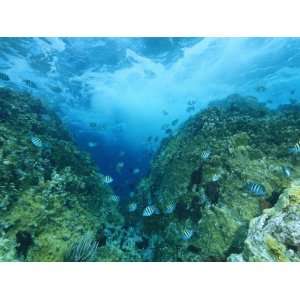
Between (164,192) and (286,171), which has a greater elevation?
(286,171)

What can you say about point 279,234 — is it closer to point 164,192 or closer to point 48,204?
point 164,192

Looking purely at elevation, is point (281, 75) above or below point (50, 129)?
above

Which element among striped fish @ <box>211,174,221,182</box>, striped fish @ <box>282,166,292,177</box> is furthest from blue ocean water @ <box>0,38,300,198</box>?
striped fish @ <box>282,166,292,177</box>

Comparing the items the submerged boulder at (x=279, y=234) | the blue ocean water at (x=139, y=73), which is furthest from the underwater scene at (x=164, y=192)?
the blue ocean water at (x=139, y=73)

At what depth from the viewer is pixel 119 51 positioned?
1310 cm

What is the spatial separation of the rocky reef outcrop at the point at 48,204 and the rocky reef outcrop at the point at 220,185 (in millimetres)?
1137

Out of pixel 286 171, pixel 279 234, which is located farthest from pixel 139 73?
pixel 279 234

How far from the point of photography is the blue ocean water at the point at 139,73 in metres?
11.5

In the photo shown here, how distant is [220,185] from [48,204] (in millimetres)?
3786

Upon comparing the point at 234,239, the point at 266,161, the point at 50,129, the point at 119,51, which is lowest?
the point at 234,239

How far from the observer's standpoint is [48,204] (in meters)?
6.34

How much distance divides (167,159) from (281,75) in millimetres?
13843
